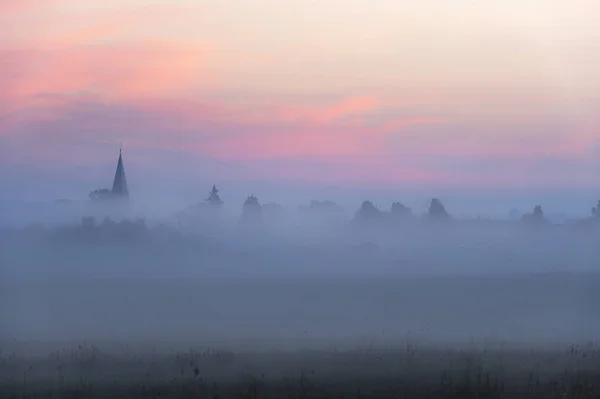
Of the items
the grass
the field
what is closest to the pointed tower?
the field

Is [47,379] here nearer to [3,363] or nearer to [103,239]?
[3,363]

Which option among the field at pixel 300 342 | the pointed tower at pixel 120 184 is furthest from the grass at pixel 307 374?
the pointed tower at pixel 120 184

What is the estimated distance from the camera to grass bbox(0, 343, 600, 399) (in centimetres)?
2398

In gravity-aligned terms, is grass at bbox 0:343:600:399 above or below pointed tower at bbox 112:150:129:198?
below

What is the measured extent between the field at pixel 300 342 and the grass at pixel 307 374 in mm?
59

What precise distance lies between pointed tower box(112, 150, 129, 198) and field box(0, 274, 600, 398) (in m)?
62.1

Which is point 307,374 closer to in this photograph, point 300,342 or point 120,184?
→ point 300,342

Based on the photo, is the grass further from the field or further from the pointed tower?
the pointed tower

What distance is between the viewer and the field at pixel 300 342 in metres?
24.7

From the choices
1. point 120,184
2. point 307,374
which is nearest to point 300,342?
point 307,374

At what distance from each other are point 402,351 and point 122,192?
103m

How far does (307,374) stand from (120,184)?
108 meters

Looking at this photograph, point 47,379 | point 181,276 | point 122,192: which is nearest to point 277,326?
point 47,379

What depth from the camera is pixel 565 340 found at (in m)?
35.8
